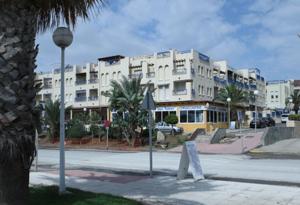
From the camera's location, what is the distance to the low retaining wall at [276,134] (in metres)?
32.3

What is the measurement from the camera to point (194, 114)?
197 ft

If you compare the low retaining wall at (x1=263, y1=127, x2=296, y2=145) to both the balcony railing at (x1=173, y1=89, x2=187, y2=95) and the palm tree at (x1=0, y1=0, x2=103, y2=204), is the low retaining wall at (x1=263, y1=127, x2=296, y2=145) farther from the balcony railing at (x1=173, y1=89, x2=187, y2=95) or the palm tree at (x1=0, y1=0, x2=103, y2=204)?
the balcony railing at (x1=173, y1=89, x2=187, y2=95)

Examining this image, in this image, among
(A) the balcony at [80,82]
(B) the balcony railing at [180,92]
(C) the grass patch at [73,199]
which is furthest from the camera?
(A) the balcony at [80,82]

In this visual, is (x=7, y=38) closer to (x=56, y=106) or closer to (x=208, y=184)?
(x=208, y=184)

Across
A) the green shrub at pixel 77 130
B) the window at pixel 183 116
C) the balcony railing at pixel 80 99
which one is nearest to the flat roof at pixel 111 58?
the balcony railing at pixel 80 99

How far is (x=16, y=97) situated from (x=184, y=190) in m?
5.87

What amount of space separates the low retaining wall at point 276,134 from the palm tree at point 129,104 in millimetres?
9620

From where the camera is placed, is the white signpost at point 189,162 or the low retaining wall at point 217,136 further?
the low retaining wall at point 217,136

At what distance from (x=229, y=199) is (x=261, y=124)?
53.6m

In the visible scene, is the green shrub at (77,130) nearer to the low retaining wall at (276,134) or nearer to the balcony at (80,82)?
the low retaining wall at (276,134)

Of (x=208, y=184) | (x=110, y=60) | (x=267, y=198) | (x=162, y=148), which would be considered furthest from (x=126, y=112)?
(x=110, y=60)

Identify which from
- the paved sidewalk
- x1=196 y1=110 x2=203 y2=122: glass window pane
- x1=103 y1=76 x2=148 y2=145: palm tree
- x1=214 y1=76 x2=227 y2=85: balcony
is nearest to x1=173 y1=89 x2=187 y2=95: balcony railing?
x1=196 y1=110 x2=203 y2=122: glass window pane

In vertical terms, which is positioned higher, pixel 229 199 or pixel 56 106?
pixel 56 106

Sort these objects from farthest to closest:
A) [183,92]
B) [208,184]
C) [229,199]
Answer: [183,92] → [208,184] → [229,199]
